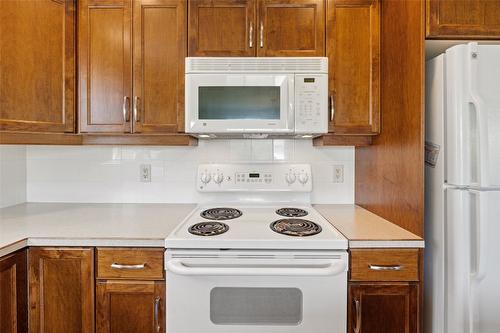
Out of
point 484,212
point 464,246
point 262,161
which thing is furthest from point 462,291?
point 262,161

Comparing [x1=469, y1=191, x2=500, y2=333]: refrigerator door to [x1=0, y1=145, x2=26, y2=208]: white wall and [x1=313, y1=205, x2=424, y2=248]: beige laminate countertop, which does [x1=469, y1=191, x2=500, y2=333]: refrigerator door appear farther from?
[x1=0, y1=145, x2=26, y2=208]: white wall

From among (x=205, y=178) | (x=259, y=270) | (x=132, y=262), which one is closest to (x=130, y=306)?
(x=132, y=262)

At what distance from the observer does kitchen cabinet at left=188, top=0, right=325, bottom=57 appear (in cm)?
156

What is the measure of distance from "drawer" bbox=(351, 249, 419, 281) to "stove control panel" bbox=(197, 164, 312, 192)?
26.9 inches

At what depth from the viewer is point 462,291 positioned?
43.3 inches

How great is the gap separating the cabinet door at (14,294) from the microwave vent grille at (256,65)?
44.3 inches

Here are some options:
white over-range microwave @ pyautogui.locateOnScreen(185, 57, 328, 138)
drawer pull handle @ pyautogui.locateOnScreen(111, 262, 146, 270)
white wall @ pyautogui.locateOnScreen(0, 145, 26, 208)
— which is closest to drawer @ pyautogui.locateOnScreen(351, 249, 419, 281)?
white over-range microwave @ pyautogui.locateOnScreen(185, 57, 328, 138)

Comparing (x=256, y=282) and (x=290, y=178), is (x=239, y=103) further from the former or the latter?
(x=256, y=282)

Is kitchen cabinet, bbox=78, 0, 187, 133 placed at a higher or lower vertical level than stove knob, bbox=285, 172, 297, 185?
higher

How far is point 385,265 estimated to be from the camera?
122 centimetres

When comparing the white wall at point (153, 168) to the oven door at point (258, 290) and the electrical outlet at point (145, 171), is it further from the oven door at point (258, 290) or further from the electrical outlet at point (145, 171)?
the oven door at point (258, 290)

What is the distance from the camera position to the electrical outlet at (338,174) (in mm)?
1926

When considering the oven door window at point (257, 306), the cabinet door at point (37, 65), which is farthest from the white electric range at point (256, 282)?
the cabinet door at point (37, 65)

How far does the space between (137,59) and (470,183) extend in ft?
5.34
